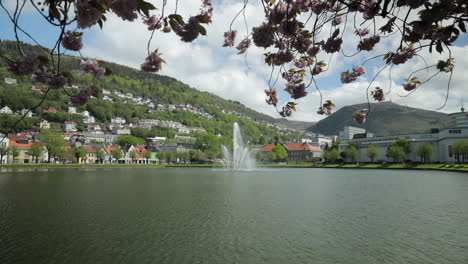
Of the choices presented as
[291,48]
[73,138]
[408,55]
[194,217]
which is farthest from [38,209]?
[73,138]

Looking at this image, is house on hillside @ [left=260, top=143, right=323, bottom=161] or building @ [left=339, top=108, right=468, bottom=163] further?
house on hillside @ [left=260, top=143, right=323, bottom=161]

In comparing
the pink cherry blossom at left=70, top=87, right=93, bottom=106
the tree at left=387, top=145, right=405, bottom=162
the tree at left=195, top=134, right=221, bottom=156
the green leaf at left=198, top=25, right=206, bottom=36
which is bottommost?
the pink cherry blossom at left=70, top=87, right=93, bottom=106

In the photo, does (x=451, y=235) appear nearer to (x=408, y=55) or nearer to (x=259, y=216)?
(x=259, y=216)

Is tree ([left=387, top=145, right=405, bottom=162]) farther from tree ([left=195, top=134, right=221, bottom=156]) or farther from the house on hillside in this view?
Answer: the house on hillside

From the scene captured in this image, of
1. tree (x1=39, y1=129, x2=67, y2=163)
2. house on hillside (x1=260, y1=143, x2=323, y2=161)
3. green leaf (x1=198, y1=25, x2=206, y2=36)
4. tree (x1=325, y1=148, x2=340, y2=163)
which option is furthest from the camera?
house on hillside (x1=260, y1=143, x2=323, y2=161)

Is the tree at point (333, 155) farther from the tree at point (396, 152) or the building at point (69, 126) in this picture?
the building at point (69, 126)

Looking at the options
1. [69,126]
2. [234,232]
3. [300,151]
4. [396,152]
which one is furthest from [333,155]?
[69,126]

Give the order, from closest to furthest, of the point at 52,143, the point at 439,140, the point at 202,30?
1. the point at 202,30
2. the point at 52,143
3. the point at 439,140

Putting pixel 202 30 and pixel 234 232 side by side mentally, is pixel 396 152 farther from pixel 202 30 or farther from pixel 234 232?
pixel 202 30

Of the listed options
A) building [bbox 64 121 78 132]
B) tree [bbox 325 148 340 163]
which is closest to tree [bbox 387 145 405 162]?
tree [bbox 325 148 340 163]

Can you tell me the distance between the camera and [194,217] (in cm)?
1203

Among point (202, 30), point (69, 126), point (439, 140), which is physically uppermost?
point (69, 126)

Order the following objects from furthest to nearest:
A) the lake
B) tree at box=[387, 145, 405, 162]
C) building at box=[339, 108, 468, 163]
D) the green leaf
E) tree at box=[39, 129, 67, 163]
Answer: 1. tree at box=[387, 145, 405, 162]
2. building at box=[339, 108, 468, 163]
3. tree at box=[39, 129, 67, 163]
4. the lake
5. the green leaf

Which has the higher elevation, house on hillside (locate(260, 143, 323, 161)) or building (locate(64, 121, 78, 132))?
building (locate(64, 121, 78, 132))
